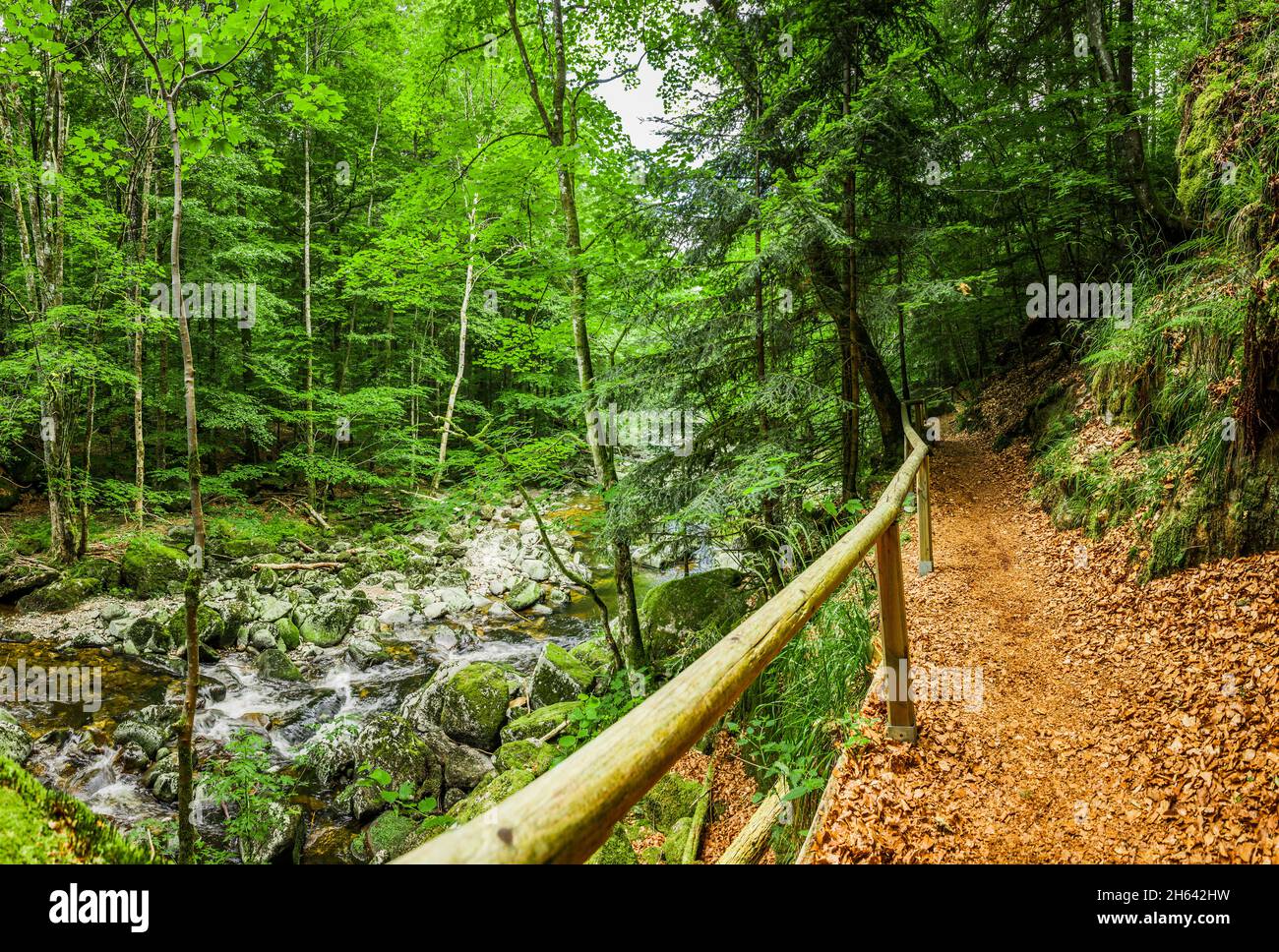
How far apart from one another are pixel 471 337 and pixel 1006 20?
17.7 m

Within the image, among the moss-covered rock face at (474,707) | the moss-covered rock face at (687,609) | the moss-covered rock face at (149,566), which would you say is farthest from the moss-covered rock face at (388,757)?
Answer: the moss-covered rock face at (149,566)

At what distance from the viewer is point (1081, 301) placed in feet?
32.3

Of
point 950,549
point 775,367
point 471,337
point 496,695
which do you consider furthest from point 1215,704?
point 471,337

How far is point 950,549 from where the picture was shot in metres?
7.09

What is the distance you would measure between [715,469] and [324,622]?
8.40 m

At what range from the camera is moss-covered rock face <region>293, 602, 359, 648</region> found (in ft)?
34.9

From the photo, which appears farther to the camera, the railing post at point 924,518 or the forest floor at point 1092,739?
the railing post at point 924,518

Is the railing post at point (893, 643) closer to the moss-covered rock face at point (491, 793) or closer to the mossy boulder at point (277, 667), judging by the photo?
the moss-covered rock face at point (491, 793)

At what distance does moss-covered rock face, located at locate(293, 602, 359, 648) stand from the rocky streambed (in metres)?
0.04
